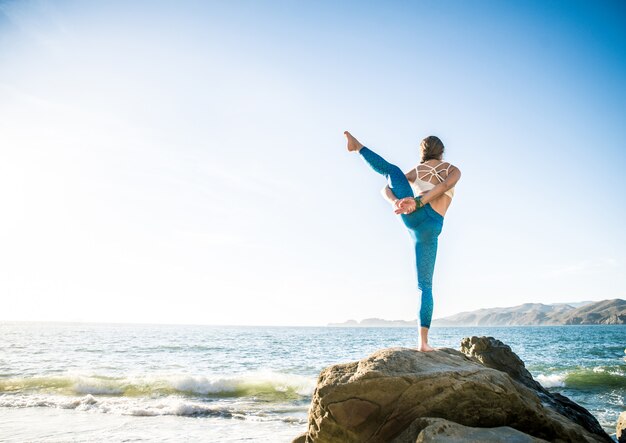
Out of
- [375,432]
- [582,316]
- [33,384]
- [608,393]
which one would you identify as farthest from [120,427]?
[582,316]

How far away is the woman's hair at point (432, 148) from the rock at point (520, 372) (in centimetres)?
406

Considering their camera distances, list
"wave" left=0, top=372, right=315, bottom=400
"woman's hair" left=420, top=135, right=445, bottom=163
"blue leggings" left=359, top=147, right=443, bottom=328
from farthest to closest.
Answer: "wave" left=0, top=372, right=315, bottom=400 → "woman's hair" left=420, top=135, right=445, bottom=163 → "blue leggings" left=359, top=147, right=443, bottom=328

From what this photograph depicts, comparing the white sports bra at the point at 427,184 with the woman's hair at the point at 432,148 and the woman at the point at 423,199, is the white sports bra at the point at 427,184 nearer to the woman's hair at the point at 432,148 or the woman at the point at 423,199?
the woman at the point at 423,199

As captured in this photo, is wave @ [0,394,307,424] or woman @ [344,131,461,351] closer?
woman @ [344,131,461,351]

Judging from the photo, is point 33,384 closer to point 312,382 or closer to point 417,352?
point 312,382

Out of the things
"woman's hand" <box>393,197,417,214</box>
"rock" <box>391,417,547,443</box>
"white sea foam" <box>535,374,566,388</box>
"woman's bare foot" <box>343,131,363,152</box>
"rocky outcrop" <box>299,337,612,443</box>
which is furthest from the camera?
"white sea foam" <box>535,374,566,388</box>

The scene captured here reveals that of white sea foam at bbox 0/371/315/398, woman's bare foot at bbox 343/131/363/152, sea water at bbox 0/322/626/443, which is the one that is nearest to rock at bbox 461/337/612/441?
sea water at bbox 0/322/626/443

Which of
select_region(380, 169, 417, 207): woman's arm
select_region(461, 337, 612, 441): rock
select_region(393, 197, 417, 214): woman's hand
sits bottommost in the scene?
select_region(461, 337, 612, 441): rock

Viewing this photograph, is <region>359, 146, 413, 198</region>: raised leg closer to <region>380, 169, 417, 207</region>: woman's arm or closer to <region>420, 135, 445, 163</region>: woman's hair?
<region>380, 169, 417, 207</region>: woman's arm

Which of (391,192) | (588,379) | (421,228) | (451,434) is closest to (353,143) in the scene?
(391,192)

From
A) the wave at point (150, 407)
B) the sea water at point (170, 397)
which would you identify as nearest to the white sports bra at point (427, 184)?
the sea water at point (170, 397)

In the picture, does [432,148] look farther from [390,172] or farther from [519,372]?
[519,372]

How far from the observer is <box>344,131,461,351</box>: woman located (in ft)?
14.3

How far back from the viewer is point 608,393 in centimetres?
1514
